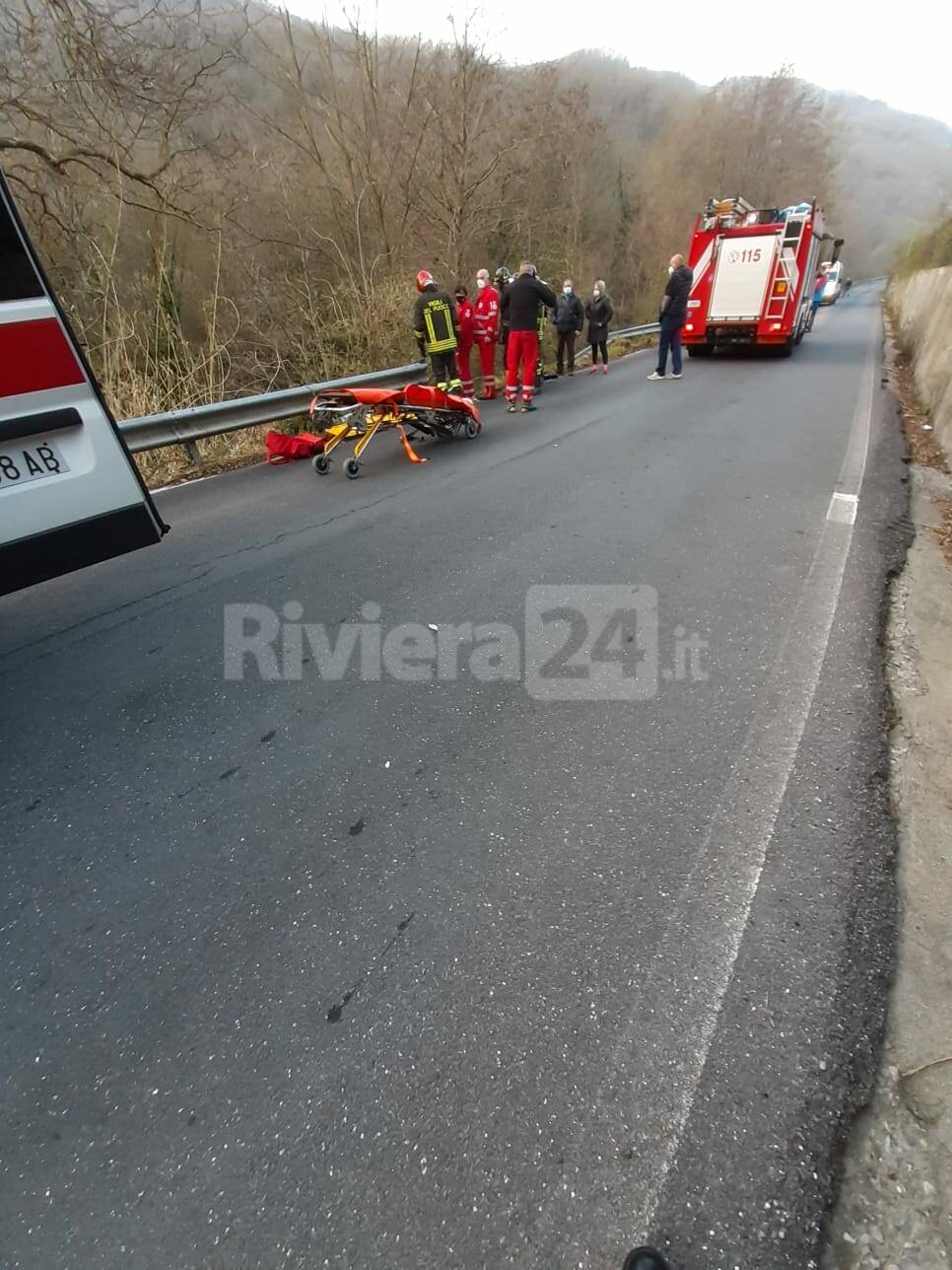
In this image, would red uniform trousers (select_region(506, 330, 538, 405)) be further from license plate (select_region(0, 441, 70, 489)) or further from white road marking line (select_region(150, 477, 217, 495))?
license plate (select_region(0, 441, 70, 489))

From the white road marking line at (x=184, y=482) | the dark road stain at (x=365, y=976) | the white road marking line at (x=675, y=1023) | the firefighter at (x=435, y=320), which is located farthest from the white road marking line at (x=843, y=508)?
the white road marking line at (x=184, y=482)

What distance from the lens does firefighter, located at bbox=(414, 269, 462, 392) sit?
8773 millimetres

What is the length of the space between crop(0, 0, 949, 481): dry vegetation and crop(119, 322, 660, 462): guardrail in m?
0.40

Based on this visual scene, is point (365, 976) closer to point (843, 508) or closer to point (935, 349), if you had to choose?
point (843, 508)

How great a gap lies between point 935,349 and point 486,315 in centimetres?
748

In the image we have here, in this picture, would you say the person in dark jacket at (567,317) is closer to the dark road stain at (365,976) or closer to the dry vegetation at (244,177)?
the dry vegetation at (244,177)

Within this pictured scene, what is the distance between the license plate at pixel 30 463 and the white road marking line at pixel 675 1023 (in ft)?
9.37

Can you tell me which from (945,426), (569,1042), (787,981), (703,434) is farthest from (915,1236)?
(945,426)

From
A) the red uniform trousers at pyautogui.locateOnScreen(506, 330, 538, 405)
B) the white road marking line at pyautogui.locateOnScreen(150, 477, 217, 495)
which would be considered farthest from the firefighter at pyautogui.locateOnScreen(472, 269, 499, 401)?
the white road marking line at pyautogui.locateOnScreen(150, 477, 217, 495)

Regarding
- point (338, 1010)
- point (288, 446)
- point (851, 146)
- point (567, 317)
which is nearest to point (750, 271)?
point (567, 317)

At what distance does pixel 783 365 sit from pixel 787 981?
46.4ft

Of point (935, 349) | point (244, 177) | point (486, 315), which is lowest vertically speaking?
point (935, 349)

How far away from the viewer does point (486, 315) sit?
10547 millimetres

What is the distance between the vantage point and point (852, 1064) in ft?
5.00
